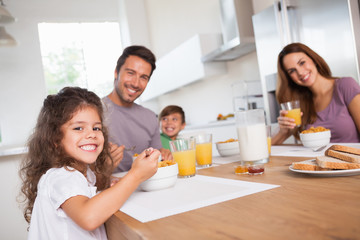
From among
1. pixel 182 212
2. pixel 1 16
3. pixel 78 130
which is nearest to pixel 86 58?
pixel 1 16

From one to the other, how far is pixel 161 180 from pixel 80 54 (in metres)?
Answer: 6.37

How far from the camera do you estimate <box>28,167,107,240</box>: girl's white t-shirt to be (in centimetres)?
88

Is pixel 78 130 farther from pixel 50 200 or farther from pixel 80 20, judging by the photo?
pixel 80 20

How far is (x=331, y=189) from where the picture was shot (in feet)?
2.37

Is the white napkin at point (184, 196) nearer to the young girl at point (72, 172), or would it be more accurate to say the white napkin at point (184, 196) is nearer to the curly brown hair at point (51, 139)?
the young girl at point (72, 172)

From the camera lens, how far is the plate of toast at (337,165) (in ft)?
2.72

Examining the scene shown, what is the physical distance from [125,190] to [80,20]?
6340 millimetres

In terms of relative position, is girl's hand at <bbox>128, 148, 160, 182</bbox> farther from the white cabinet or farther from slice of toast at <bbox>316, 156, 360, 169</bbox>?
the white cabinet

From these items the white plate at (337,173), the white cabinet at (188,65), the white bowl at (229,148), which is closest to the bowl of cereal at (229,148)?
the white bowl at (229,148)

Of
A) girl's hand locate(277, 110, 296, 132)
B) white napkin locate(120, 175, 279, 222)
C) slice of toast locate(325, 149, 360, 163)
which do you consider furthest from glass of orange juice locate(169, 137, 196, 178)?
girl's hand locate(277, 110, 296, 132)

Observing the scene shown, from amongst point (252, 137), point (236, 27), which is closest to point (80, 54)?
point (236, 27)

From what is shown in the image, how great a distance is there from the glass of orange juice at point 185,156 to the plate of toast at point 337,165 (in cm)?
39

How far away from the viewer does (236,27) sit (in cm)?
329

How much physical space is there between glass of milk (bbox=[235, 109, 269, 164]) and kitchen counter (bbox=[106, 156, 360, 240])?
35 centimetres
